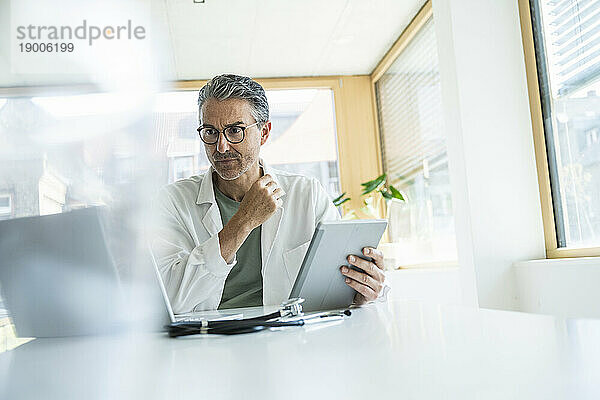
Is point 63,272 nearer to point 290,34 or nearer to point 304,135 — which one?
point 290,34

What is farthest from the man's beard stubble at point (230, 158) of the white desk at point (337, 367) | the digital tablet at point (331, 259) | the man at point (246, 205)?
the white desk at point (337, 367)

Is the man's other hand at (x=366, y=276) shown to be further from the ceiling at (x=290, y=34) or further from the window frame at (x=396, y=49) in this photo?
the window frame at (x=396, y=49)

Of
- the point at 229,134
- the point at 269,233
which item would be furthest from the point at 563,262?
the point at 229,134

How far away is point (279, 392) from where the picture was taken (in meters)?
0.27

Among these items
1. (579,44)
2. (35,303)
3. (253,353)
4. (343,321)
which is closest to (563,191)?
(579,44)

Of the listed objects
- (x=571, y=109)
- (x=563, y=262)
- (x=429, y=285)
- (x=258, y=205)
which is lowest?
(x=429, y=285)

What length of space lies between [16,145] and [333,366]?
0.73 feet

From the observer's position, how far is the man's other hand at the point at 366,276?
989 mm

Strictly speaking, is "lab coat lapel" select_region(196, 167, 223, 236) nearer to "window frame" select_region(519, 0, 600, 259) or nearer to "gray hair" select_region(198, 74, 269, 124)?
"gray hair" select_region(198, 74, 269, 124)

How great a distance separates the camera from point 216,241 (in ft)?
3.35

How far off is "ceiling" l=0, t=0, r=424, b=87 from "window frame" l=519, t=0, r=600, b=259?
838 mm

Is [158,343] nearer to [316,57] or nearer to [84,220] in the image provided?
[84,220]

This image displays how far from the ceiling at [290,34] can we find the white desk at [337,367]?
2.46 metres

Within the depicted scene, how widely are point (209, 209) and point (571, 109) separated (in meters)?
1.63
